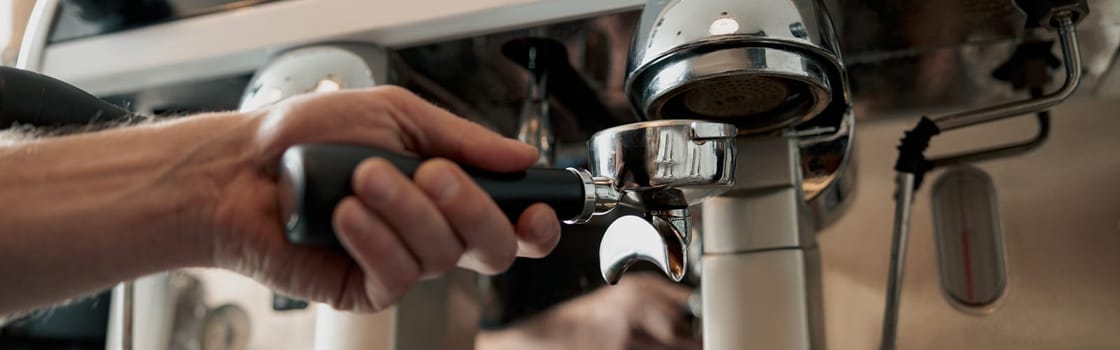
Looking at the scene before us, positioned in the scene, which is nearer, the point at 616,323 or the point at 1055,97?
the point at 1055,97

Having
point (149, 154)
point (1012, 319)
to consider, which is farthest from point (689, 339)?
point (149, 154)

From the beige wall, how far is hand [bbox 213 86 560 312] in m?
0.38

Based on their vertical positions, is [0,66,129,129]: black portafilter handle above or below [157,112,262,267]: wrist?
above

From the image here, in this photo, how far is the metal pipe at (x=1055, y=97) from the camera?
45 cm

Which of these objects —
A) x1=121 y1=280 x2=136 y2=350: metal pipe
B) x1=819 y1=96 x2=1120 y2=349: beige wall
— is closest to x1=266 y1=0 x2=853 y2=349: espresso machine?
x1=819 y1=96 x2=1120 y2=349: beige wall

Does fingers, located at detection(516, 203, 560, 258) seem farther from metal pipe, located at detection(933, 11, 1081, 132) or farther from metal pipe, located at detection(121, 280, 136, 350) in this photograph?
metal pipe, located at detection(121, 280, 136, 350)

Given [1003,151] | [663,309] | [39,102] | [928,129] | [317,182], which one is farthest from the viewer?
[663,309]

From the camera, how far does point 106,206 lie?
0.34 metres

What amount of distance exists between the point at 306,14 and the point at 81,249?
249 mm

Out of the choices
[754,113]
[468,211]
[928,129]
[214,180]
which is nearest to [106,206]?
[214,180]

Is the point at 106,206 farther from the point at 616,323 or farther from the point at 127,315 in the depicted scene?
the point at 616,323

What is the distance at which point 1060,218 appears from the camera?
1.98 feet

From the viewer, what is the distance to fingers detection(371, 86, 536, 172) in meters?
0.32

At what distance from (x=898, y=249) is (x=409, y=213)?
348 millimetres
